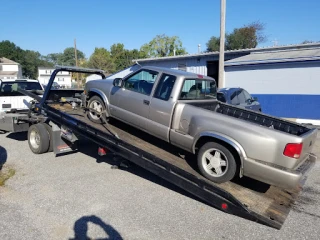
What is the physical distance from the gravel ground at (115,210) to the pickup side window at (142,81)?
186 centimetres

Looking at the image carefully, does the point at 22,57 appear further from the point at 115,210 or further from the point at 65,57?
the point at 115,210

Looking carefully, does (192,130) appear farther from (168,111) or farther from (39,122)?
(39,122)

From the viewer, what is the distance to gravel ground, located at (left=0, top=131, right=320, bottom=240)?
3760 millimetres

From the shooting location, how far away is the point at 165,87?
198 inches

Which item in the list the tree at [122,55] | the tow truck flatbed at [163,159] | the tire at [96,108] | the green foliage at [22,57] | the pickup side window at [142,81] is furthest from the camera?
the green foliage at [22,57]

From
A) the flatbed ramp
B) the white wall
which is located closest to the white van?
the flatbed ramp

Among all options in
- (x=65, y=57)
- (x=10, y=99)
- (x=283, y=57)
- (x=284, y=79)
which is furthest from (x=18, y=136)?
(x=65, y=57)

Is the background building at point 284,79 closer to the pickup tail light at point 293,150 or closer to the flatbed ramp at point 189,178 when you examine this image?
the flatbed ramp at point 189,178

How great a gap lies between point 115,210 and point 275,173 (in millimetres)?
2494

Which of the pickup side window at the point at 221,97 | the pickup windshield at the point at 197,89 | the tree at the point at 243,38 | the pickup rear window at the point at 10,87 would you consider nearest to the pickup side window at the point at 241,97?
the pickup side window at the point at 221,97

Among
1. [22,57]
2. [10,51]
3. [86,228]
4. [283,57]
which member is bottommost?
[86,228]

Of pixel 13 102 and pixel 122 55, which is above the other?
pixel 122 55

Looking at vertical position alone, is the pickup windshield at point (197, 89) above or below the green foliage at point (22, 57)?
below

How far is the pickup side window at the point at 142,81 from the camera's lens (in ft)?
17.3
